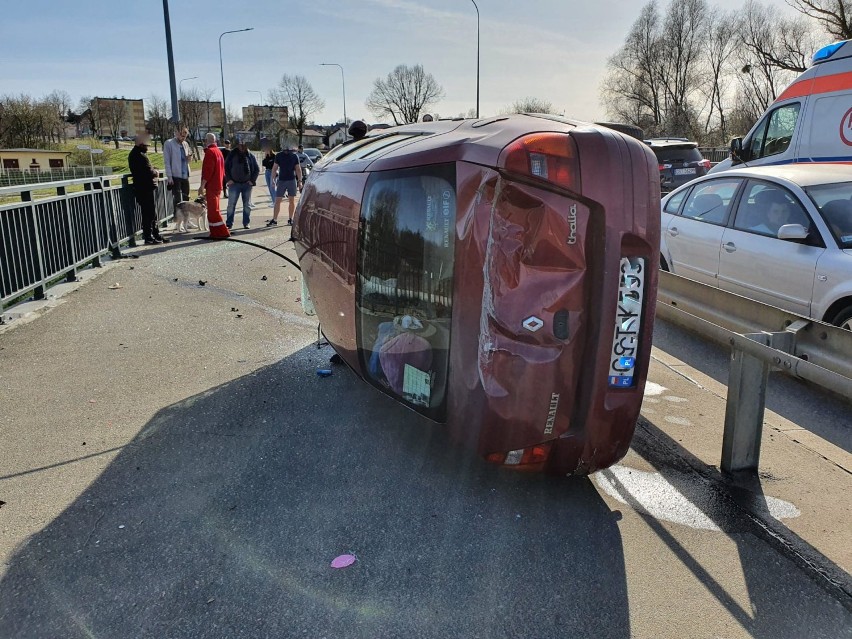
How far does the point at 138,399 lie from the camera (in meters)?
4.73

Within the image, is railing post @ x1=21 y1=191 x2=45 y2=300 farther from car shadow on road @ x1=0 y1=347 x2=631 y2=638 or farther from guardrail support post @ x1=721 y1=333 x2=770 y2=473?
guardrail support post @ x1=721 y1=333 x2=770 y2=473

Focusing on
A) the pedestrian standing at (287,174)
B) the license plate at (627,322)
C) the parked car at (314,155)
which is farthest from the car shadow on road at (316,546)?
the parked car at (314,155)

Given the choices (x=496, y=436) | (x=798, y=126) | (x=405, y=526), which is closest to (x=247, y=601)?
(x=405, y=526)

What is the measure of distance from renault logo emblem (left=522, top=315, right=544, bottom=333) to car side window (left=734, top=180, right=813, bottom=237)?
389 cm

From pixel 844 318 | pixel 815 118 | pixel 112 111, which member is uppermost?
pixel 112 111

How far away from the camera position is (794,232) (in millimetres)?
5434

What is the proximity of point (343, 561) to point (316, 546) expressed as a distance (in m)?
0.17

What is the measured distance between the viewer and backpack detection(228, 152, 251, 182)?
533 inches

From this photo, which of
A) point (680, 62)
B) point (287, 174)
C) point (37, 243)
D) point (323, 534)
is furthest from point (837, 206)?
point (680, 62)

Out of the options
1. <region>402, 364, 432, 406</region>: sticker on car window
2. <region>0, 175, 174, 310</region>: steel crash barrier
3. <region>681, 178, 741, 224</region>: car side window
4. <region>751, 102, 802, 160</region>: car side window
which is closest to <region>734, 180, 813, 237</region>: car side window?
<region>681, 178, 741, 224</region>: car side window

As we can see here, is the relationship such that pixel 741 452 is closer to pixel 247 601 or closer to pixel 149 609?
pixel 247 601

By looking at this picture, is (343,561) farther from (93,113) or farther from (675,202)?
(93,113)

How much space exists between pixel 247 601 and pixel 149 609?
367 millimetres

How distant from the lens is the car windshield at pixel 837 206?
533 centimetres
